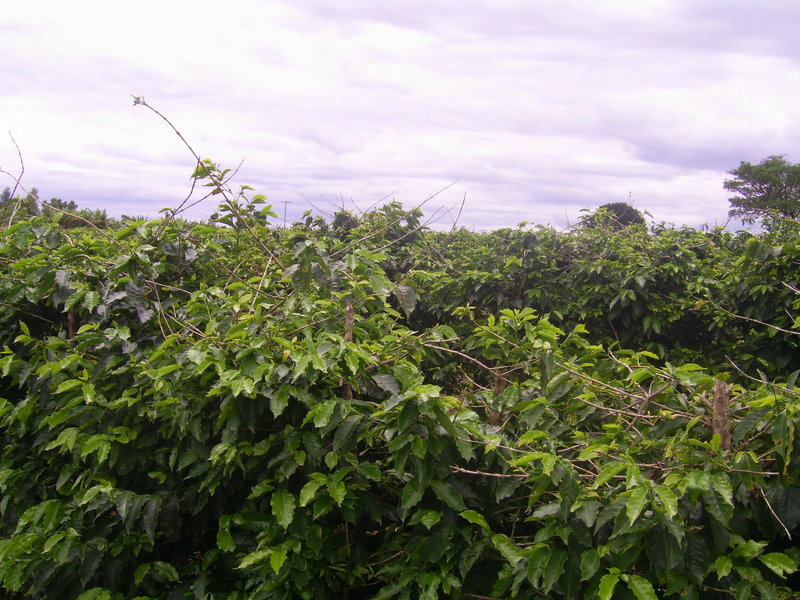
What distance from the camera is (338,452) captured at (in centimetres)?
207

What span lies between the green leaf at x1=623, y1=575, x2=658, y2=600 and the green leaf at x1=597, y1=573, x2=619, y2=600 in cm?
4

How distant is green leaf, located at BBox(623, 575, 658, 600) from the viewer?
1.52 meters

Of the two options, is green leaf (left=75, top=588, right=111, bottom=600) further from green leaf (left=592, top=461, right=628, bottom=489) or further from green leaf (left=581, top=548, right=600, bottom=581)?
green leaf (left=592, top=461, right=628, bottom=489)

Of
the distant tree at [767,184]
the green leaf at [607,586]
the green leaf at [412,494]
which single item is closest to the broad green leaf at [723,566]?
the green leaf at [607,586]

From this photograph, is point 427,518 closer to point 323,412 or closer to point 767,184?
point 323,412

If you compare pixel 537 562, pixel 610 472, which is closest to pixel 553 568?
pixel 537 562

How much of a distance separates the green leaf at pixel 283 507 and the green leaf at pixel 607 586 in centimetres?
98

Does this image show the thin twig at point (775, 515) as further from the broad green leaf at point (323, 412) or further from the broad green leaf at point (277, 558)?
the broad green leaf at point (277, 558)

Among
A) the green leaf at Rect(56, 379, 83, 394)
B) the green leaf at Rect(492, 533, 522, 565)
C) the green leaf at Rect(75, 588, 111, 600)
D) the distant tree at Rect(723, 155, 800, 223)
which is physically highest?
the distant tree at Rect(723, 155, 800, 223)

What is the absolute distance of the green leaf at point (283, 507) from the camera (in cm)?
199

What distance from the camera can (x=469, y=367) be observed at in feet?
15.1

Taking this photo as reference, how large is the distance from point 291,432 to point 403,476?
46cm

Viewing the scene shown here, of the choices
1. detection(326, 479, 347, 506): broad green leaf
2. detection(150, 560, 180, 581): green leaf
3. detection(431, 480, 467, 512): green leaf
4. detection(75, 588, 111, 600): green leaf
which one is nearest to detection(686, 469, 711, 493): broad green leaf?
detection(431, 480, 467, 512): green leaf

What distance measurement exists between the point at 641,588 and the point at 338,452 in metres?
1.01
